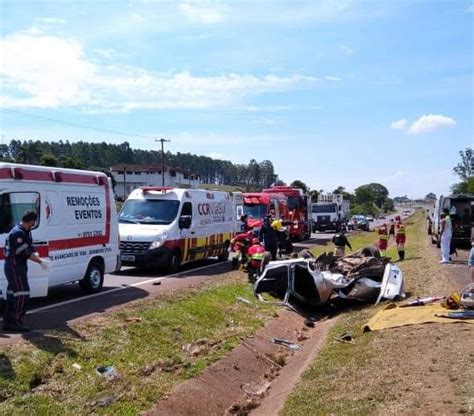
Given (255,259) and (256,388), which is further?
(255,259)

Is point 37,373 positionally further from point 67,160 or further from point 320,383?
point 67,160

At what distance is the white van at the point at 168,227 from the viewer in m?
16.9

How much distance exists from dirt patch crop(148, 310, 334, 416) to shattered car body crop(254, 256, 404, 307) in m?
1.74

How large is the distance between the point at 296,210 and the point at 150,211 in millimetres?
17515

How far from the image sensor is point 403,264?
68.0 ft

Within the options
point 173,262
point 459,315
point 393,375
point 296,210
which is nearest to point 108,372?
point 393,375

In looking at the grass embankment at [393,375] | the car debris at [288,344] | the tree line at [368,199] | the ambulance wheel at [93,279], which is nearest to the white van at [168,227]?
the ambulance wheel at [93,279]

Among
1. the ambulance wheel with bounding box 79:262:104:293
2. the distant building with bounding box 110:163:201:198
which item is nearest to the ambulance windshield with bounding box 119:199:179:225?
the ambulance wheel with bounding box 79:262:104:293

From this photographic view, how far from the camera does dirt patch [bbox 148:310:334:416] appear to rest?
7.79 metres

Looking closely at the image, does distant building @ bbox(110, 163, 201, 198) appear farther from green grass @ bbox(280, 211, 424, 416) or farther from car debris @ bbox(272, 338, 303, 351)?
green grass @ bbox(280, 211, 424, 416)

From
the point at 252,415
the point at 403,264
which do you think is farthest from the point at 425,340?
the point at 403,264

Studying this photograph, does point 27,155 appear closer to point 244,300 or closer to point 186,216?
point 186,216

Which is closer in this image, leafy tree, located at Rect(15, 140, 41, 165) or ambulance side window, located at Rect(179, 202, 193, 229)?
ambulance side window, located at Rect(179, 202, 193, 229)

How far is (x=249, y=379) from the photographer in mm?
9453
